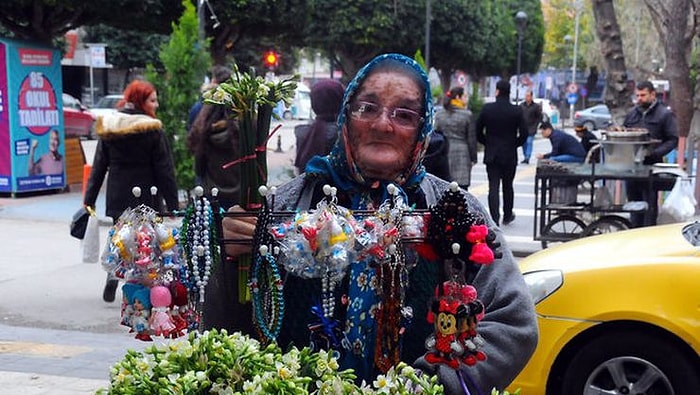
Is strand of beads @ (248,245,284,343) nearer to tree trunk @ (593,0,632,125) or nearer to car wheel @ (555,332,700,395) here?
car wheel @ (555,332,700,395)

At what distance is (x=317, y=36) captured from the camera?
32.4 m

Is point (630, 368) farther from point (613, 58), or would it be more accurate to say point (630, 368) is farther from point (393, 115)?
point (613, 58)

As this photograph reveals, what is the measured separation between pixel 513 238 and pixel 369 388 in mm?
10277

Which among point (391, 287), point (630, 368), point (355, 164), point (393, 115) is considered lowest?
point (630, 368)

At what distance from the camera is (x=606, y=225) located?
32.6 ft

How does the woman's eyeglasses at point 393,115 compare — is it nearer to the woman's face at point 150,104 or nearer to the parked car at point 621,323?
the parked car at point 621,323

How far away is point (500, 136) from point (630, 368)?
7.73 meters

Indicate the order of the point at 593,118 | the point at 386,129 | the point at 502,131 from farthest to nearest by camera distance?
the point at 593,118 < the point at 502,131 < the point at 386,129

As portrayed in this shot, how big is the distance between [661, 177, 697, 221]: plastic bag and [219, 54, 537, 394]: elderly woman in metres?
7.70

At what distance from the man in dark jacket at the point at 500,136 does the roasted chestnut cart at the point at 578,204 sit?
1.82 m

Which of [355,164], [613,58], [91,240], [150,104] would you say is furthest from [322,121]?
[613,58]

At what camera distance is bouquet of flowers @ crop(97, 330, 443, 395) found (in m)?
1.73

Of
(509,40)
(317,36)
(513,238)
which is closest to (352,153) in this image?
(513,238)

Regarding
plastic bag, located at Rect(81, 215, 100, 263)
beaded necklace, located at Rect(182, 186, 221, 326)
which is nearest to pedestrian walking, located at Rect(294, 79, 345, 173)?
plastic bag, located at Rect(81, 215, 100, 263)
